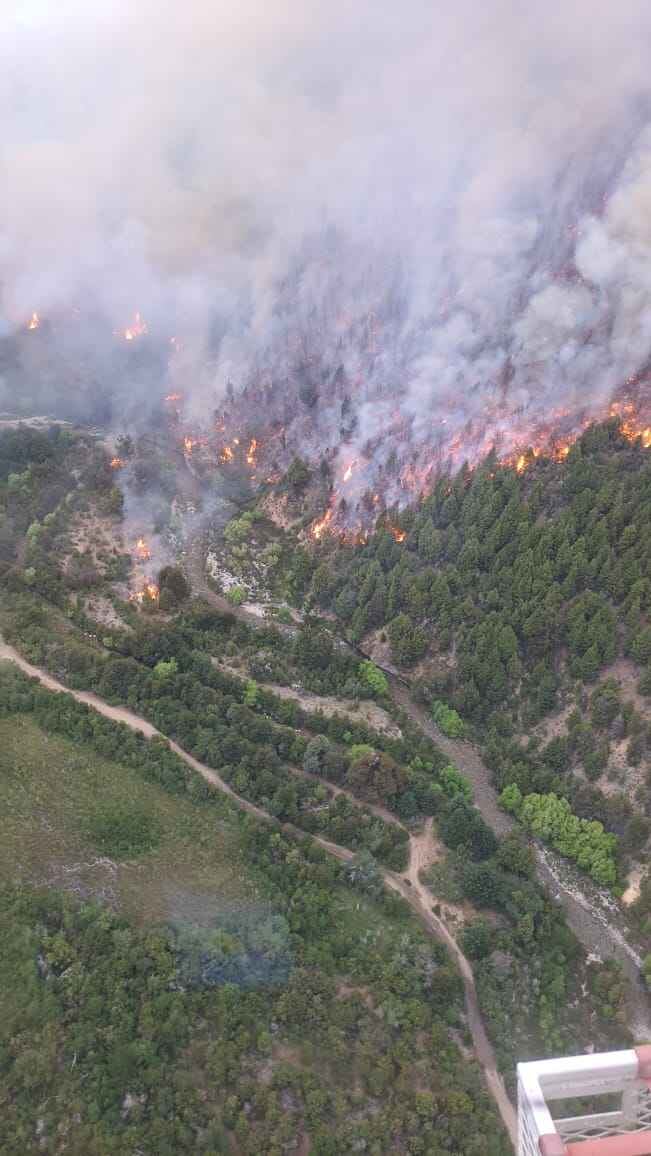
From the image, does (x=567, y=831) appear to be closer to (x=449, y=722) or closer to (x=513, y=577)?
(x=449, y=722)

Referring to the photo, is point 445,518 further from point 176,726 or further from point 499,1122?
point 499,1122

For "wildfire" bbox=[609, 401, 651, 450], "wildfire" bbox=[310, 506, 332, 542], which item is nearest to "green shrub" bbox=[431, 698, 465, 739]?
"wildfire" bbox=[310, 506, 332, 542]

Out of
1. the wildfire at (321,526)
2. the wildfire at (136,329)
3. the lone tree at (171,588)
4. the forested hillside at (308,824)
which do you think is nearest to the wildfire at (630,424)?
the forested hillside at (308,824)

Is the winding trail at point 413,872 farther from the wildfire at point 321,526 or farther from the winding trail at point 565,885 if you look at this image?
the wildfire at point 321,526

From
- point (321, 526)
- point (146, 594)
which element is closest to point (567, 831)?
point (321, 526)

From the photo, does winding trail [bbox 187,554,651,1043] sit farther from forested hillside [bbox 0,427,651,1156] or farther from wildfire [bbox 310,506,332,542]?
wildfire [bbox 310,506,332,542]
